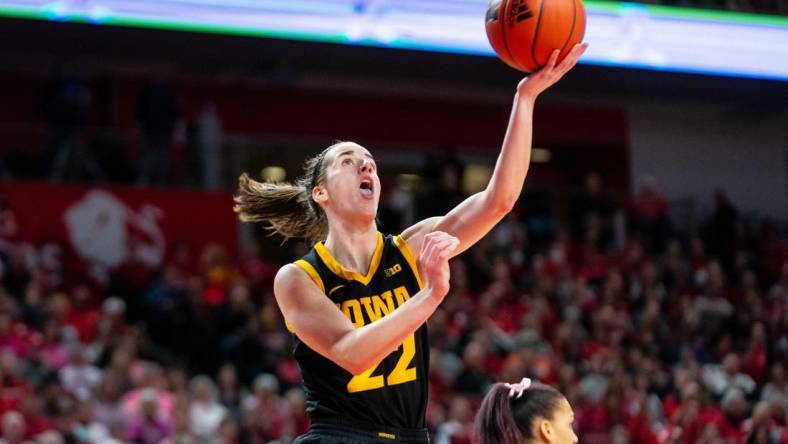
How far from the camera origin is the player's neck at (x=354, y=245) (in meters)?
4.67

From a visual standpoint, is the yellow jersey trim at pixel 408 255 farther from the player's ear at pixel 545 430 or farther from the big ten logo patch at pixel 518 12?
the player's ear at pixel 545 430

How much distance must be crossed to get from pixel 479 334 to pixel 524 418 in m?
9.32

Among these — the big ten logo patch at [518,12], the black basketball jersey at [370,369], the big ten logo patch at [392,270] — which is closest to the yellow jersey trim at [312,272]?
the black basketball jersey at [370,369]

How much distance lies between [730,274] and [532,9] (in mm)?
14475

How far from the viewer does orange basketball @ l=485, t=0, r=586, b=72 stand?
463 cm

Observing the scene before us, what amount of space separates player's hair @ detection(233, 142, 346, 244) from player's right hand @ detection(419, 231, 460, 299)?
1111mm

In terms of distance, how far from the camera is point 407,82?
67.5ft

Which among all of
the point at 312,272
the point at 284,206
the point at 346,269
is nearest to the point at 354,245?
the point at 346,269

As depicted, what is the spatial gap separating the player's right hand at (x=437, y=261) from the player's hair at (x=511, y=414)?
370 millimetres

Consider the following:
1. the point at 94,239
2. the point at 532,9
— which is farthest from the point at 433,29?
the point at 532,9

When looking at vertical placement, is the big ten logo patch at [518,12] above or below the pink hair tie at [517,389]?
above

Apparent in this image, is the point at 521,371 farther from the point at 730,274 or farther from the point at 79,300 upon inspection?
the point at 730,274

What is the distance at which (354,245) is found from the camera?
15.4 ft

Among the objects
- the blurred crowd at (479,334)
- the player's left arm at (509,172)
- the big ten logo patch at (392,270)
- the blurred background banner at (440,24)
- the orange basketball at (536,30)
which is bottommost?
the blurred crowd at (479,334)
